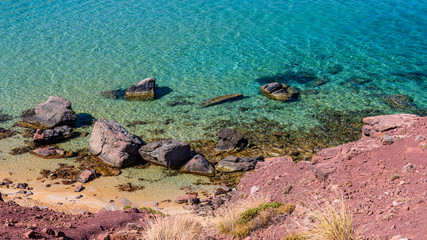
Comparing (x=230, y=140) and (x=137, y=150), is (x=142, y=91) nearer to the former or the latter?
(x=137, y=150)

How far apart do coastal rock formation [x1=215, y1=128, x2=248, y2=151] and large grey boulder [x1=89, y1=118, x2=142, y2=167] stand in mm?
3455

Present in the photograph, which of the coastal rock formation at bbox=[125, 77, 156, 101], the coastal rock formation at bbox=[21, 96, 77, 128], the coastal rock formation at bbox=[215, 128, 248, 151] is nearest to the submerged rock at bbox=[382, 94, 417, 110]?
the coastal rock formation at bbox=[215, 128, 248, 151]

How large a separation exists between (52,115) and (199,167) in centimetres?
843

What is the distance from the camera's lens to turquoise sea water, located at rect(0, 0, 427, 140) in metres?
20.5

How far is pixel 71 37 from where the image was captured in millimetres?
30000

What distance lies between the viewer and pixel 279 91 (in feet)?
71.4

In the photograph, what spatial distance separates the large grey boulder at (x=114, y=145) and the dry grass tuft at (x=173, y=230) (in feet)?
20.8

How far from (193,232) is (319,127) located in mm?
10837

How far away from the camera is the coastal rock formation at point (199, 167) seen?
48.6 ft

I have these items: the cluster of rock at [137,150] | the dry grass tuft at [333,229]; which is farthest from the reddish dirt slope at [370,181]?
the cluster of rock at [137,150]

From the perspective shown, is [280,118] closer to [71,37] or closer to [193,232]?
[193,232]

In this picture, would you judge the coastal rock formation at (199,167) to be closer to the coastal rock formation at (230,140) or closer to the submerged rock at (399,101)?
the coastal rock formation at (230,140)

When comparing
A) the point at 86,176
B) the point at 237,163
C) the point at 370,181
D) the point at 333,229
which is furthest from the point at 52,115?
the point at 333,229

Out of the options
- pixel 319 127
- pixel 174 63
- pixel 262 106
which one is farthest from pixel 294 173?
pixel 174 63
